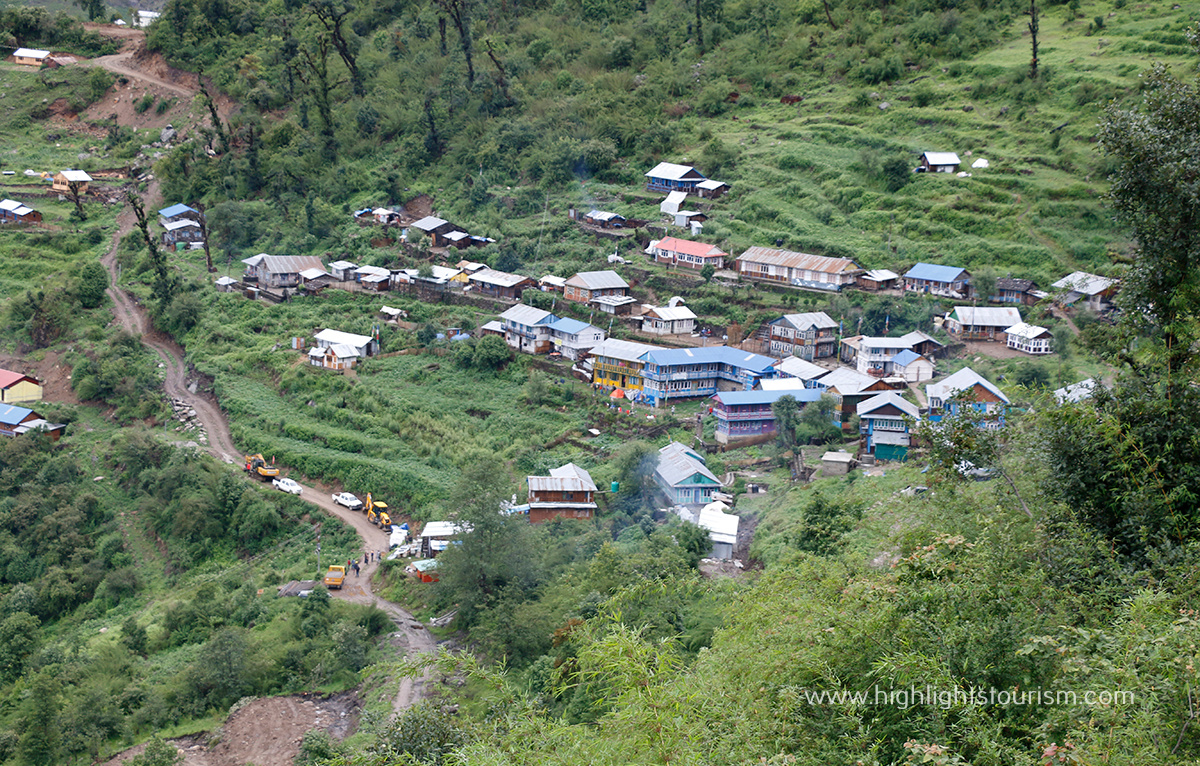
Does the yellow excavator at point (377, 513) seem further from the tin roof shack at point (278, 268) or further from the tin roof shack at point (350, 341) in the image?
the tin roof shack at point (278, 268)

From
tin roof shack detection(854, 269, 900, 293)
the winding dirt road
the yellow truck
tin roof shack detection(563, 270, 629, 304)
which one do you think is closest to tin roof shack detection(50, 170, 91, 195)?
the winding dirt road

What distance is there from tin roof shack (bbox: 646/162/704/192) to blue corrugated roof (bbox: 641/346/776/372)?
10869 mm

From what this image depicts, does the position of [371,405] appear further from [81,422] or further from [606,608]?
[606,608]

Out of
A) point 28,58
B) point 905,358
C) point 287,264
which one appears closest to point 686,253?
point 905,358

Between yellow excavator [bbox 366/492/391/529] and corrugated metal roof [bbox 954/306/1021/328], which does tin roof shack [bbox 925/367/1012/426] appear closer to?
corrugated metal roof [bbox 954/306/1021/328]

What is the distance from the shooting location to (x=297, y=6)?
162 feet

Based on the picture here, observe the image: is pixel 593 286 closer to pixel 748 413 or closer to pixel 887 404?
pixel 748 413

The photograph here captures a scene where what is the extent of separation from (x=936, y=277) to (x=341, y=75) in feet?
107

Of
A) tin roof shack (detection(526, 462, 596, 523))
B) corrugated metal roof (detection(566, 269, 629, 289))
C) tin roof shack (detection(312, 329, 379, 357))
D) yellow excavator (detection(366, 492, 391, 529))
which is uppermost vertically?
corrugated metal roof (detection(566, 269, 629, 289))

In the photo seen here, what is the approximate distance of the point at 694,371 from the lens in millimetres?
25328

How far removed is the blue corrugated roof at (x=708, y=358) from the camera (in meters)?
24.8

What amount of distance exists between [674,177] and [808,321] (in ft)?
35.8

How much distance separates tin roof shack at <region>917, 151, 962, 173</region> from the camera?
30656 mm

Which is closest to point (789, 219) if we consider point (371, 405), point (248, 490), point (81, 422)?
point (371, 405)
